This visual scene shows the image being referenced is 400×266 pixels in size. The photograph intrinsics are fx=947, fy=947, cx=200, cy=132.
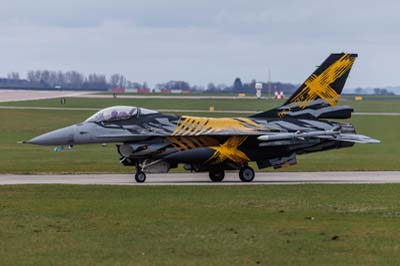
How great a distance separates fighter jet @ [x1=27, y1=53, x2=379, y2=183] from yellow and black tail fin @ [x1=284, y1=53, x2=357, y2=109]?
0.05 metres

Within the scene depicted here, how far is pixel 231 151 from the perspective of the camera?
98.8 feet

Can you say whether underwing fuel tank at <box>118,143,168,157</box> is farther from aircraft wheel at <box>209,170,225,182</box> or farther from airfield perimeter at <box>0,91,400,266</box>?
aircraft wheel at <box>209,170,225,182</box>

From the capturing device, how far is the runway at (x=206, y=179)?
2939cm

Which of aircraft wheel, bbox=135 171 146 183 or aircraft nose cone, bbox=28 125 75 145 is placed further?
aircraft wheel, bbox=135 171 146 183

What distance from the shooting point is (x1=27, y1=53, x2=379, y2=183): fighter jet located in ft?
97.1
